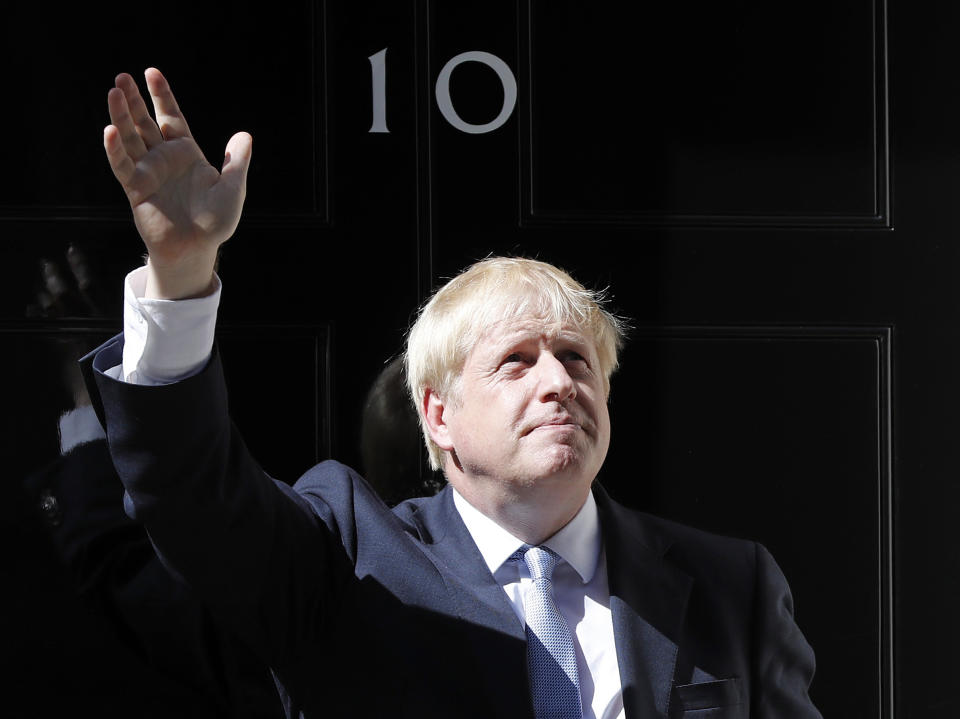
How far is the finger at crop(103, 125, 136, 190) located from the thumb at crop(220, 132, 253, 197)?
0.12 m

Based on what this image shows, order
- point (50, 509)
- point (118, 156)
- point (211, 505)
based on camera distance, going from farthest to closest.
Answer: point (50, 509) < point (211, 505) < point (118, 156)

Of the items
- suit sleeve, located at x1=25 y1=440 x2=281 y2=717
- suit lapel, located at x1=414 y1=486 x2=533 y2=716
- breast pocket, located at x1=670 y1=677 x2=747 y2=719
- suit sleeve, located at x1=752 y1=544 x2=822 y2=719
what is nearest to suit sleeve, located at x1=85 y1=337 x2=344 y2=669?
suit lapel, located at x1=414 y1=486 x2=533 y2=716

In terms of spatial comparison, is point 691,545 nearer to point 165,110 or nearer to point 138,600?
point 138,600

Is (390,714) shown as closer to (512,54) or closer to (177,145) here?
(177,145)

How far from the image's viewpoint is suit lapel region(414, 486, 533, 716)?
1.80 meters

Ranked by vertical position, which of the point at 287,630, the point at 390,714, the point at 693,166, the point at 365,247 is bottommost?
the point at 390,714

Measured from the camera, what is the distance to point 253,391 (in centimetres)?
225

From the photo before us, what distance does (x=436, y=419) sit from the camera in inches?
82.0

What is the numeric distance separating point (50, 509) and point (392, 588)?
0.73 m

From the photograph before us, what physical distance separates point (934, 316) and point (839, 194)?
0.30 metres

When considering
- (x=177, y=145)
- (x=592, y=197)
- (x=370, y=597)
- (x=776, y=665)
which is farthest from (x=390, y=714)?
(x=592, y=197)

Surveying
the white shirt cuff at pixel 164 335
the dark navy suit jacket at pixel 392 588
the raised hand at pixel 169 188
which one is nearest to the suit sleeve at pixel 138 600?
the dark navy suit jacket at pixel 392 588

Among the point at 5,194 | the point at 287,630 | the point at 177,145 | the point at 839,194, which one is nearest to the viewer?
the point at 177,145

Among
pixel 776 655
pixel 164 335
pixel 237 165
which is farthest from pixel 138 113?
pixel 776 655
